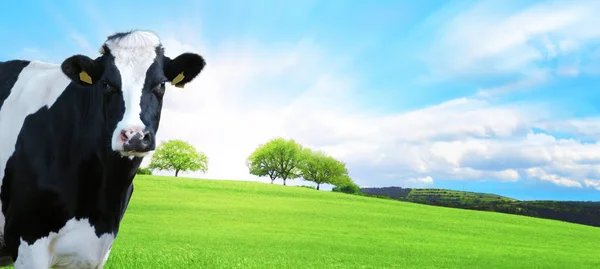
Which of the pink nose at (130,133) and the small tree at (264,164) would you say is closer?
the pink nose at (130,133)

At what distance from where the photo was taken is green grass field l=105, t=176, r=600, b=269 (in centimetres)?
1317

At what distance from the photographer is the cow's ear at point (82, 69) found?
4688 millimetres

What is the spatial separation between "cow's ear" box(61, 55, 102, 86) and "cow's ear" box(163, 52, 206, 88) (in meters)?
0.61

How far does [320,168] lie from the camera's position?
75.6 m

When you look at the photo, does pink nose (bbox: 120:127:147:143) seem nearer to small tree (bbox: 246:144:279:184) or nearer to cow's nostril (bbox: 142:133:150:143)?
cow's nostril (bbox: 142:133:150:143)

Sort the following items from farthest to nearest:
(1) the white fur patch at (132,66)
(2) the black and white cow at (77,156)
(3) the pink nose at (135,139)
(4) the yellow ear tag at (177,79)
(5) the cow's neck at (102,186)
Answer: (4) the yellow ear tag at (177,79), (5) the cow's neck at (102,186), (2) the black and white cow at (77,156), (1) the white fur patch at (132,66), (3) the pink nose at (135,139)

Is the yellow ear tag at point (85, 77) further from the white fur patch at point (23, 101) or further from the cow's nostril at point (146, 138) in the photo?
the cow's nostril at point (146, 138)

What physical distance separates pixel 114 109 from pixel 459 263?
13384mm

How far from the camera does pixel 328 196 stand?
43.2m

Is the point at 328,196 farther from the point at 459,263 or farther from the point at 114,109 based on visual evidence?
the point at 114,109

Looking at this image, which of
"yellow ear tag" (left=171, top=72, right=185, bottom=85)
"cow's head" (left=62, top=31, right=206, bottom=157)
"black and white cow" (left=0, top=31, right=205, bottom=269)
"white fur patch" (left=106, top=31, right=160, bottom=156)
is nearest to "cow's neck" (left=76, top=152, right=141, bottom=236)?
"black and white cow" (left=0, top=31, right=205, bottom=269)

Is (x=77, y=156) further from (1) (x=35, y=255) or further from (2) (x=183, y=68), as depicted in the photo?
(2) (x=183, y=68)

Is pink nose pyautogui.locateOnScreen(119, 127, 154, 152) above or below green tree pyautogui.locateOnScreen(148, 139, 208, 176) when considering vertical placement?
below

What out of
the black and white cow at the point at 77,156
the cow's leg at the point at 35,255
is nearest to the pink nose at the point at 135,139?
the black and white cow at the point at 77,156
